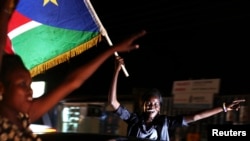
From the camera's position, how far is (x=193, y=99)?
9922 mm

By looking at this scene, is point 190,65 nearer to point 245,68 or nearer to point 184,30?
point 184,30

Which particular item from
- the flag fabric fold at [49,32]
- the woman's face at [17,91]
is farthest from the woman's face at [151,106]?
the woman's face at [17,91]

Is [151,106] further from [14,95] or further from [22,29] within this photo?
[14,95]

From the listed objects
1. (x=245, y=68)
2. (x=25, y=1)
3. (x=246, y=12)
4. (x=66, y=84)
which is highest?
(x=246, y=12)

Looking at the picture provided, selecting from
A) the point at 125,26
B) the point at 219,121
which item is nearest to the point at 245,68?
the point at 219,121

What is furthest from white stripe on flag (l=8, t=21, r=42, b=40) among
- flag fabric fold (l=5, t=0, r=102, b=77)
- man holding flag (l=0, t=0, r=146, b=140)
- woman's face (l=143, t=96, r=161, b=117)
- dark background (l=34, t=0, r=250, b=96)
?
dark background (l=34, t=0, r=250, b=96)

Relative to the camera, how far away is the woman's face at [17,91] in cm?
261

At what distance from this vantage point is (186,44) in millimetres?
13438

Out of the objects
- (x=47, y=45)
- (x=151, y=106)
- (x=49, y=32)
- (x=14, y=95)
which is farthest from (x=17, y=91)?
(x=151, y=106)

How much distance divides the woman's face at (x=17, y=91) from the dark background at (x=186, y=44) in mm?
7091

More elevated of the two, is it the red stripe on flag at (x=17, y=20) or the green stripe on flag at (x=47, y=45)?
the red stripe on flag at (x=17, y=20)

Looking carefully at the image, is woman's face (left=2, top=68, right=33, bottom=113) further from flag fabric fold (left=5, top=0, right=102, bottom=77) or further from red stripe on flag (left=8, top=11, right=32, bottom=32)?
red stripe on flag (left=8, top=11, right=32, bottom=32)

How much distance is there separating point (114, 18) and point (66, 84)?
10887 millimetres

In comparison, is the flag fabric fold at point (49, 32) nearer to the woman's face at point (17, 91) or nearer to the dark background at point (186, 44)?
the woman's face at point (17, 91)
